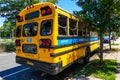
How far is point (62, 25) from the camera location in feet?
23.8

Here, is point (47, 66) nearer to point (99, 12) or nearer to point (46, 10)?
point (46, 10)

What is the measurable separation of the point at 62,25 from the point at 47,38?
0.90m

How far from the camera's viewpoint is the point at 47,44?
22.1 feet

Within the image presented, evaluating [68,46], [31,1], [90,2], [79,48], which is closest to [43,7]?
[68,46]

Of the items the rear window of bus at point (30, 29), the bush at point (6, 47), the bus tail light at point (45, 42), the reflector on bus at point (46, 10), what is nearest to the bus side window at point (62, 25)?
the reflector on bus at point (46, 10)

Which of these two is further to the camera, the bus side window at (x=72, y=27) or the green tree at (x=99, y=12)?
the green tree at (x=99, y=12)

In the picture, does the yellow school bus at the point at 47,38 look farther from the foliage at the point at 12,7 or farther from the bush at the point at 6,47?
→ the foliage at the point at 12,7

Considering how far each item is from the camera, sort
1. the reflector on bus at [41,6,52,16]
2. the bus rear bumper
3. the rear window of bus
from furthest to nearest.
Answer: the rear window of bus, the reflector on bus at [41,6,52,16], the bus rear bumper

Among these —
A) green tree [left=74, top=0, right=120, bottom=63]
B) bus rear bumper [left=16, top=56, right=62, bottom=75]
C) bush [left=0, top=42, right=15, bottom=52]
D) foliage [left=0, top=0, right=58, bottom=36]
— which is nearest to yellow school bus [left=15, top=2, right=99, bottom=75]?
bus rear bumper [left=16, top=56, right=62, bottom=75]

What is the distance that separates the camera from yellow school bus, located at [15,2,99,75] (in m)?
6.68

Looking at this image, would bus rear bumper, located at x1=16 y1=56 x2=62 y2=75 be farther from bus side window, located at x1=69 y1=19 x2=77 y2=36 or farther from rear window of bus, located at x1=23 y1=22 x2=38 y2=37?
bus side window, located at x1=69 y1=19 x2=77 y2=36

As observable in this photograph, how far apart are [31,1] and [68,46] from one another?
16033 mm

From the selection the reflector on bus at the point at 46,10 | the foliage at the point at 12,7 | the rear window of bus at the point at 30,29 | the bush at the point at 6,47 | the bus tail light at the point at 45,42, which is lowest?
the bush at the point at 6,47

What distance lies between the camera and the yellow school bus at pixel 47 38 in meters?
6.68
